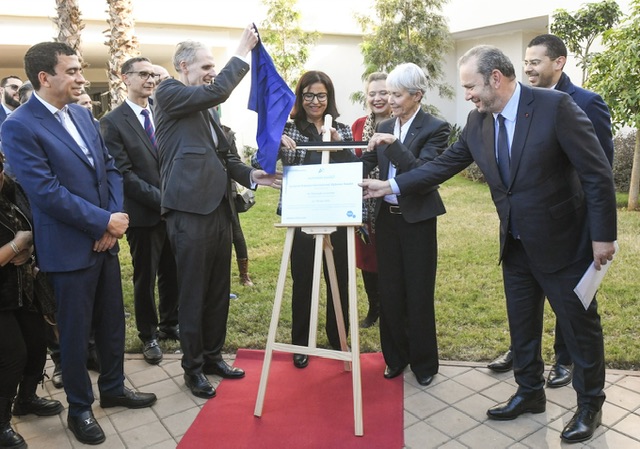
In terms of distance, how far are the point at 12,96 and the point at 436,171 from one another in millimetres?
4478

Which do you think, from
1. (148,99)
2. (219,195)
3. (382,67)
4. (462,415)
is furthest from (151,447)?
(382,67)

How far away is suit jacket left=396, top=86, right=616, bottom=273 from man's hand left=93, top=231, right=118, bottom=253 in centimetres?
233

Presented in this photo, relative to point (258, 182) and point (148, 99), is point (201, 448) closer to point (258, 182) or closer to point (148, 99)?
point (258, 182)

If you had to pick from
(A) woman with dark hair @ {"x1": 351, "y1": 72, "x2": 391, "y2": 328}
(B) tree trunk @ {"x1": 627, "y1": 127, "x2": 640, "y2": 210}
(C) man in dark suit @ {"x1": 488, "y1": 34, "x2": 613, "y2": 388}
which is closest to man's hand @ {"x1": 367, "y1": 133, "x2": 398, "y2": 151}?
(A) woman with dark hair @ {"x1": 351, "y1": 72, "x2": 391, "y2": 328}

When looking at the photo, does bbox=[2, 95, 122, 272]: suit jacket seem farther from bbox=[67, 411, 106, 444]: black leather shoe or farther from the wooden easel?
the wooden easel

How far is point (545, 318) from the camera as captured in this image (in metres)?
5.27

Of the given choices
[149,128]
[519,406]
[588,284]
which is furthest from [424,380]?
[149,128]

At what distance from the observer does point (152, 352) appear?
467 cm

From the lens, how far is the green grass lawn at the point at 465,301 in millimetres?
4785

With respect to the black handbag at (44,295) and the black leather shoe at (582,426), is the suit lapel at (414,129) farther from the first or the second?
the black handbag at (44,295)

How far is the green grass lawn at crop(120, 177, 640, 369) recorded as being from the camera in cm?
479

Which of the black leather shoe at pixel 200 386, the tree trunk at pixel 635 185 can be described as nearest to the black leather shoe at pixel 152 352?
the black leather shoe at pixel 200 386

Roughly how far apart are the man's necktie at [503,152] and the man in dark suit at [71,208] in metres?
2.31

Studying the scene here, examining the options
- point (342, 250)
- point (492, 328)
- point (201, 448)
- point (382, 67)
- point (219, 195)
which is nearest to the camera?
point (201, 448)
